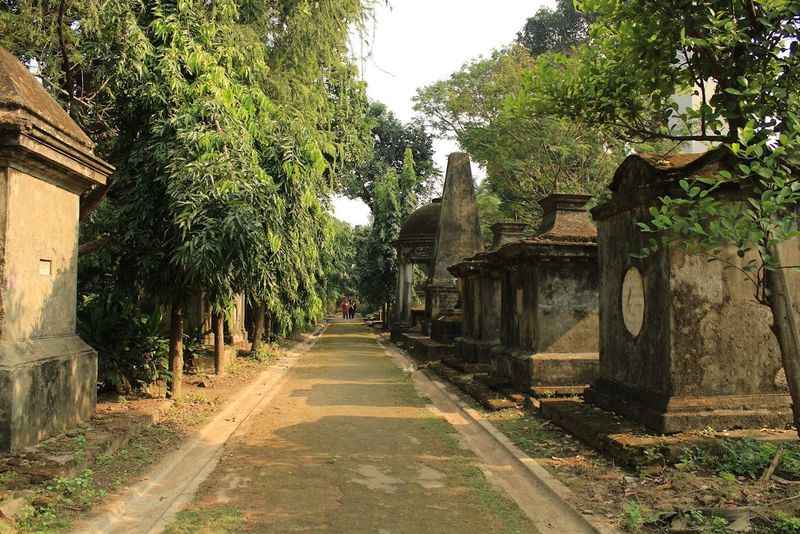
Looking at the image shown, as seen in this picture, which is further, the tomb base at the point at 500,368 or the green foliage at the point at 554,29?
the green foliage at the point at 554,29

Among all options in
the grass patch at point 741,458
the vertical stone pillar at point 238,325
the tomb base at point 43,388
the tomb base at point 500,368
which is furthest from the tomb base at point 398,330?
the grass patch at point 741,458

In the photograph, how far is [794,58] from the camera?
498 cm

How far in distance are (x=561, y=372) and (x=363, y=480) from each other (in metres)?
4.66

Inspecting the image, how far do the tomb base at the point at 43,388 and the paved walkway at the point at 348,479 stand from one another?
1.55 meters

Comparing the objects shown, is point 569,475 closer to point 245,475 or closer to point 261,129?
point 245,475

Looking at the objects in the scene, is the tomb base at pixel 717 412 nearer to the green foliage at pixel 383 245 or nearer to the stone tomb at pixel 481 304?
the stone tomb at pixel 481 304

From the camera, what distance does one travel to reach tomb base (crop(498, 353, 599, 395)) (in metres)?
9.64

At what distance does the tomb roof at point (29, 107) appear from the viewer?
5875mm

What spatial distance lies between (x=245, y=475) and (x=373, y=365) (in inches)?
429

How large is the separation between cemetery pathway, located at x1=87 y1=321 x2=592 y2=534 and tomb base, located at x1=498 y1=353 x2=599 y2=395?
1.26m

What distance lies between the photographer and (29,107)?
19.7ft

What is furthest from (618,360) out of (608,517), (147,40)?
(147,40)

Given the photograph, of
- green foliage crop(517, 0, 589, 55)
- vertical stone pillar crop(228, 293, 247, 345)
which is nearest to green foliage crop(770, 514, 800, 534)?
vertical stone pillar crop(228, 293, 247, 345)

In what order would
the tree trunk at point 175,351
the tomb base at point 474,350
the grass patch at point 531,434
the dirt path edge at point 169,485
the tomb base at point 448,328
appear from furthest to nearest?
the tomb base at point 448,328 < the tomb base at point 474,350 < the tree trunk at point 175,351 < the grass patch at point 531,434 < the dirt path edge at point 169,485
